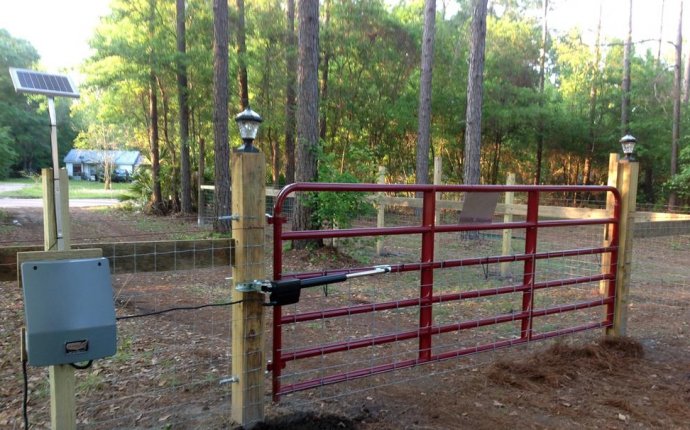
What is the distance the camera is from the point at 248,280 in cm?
304

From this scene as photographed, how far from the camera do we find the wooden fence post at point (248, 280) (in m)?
3.00

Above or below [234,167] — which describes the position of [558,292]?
below

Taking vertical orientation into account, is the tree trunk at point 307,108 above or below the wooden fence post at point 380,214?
above

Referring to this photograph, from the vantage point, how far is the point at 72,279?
2.33m

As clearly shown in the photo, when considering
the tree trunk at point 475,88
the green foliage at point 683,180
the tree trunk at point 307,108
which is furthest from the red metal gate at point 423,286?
the green foliage at point 683,180

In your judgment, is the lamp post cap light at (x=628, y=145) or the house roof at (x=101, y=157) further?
the house roof at (x=101, y=157)

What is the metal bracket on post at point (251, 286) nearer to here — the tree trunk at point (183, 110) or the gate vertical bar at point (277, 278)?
the gate vertical bar at point (277, 278)

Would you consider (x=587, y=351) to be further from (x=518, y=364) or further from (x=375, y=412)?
(x=375, y=412)

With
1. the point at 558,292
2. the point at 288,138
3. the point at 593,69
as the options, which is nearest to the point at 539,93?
the point at 593,69

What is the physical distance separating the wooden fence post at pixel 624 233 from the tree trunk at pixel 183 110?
47.5 ft

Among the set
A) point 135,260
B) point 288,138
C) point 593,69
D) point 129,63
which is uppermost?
point 593,69

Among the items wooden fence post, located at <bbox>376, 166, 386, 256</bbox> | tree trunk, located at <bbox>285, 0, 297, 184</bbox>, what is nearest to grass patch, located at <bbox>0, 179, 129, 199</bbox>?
tree trunk, located at <bbox>285, 0, 297, 184</bbox>

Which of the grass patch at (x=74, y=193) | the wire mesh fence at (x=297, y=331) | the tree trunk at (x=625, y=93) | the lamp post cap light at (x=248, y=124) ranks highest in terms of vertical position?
the tree trunk at (x=625, y=93)

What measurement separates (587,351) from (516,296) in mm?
2407
